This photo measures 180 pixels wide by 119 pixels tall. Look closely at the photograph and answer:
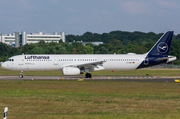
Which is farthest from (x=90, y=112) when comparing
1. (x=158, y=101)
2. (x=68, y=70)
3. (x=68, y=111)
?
(x=68, y=70)

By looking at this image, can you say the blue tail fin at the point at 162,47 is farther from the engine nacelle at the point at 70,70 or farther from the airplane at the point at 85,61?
the engine nacelle at the point at 70,70

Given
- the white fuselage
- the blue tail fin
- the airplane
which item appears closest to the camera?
the airplane

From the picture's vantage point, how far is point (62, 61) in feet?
153

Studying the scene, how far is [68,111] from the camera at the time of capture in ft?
61.2

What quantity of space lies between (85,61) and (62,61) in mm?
3683

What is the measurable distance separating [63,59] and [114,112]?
2925 cm

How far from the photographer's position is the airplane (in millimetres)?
46094

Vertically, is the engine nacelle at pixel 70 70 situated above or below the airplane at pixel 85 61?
below

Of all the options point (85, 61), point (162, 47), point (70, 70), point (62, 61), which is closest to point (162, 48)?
point (162, 47)

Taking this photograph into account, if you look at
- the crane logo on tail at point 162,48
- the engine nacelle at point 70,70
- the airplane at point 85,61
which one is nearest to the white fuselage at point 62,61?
the airplane at point 85,61

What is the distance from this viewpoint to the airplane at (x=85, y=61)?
46094 mm

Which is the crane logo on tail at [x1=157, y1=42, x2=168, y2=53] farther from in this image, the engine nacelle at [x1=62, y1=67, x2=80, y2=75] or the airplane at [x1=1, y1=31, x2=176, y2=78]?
the engine nacelle at [x1=62, y1=67, x2=80, y2=75]

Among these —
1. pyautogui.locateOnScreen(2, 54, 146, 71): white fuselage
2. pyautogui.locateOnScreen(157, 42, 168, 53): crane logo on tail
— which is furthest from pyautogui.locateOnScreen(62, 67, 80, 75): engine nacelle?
pyautogui.locateOnScreen(157, 42, 168, 53): crane logo on tail

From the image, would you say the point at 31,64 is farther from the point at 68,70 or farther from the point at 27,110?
the point at 27,110
